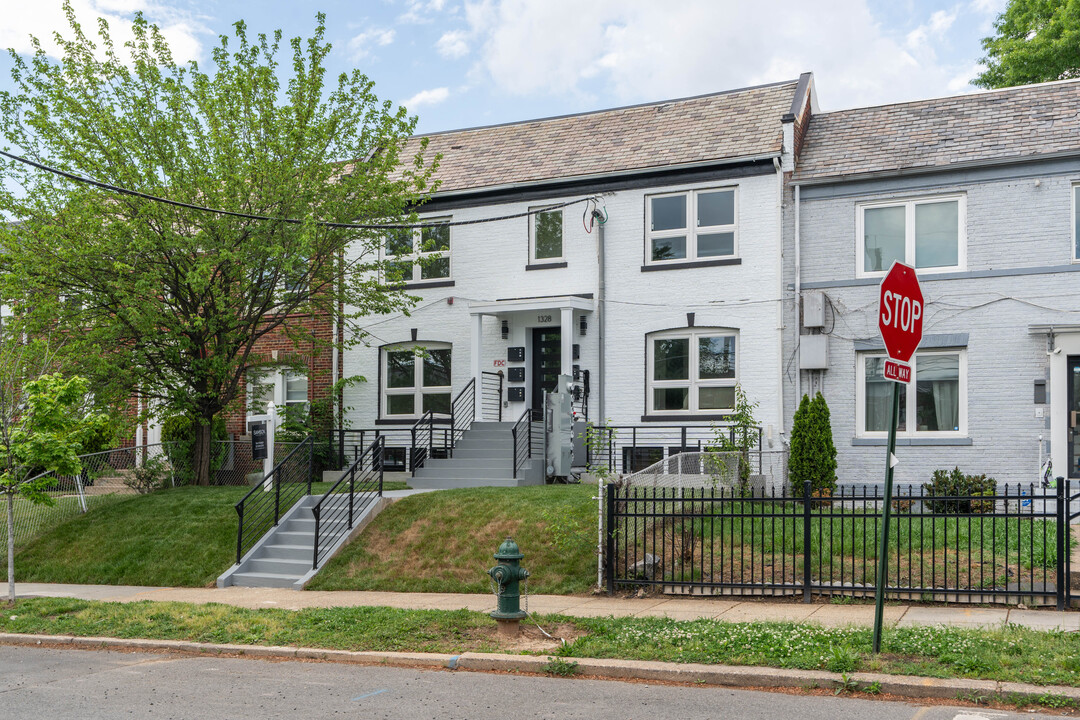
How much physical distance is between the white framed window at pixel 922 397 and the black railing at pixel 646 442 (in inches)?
78.9

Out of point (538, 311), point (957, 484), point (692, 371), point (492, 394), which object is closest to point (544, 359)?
point (538, 311)

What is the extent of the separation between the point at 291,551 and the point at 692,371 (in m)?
8.50

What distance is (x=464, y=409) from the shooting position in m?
20.9

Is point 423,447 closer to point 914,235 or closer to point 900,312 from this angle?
point 914,235

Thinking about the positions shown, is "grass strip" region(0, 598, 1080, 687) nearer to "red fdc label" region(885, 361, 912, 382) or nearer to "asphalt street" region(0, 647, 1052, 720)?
"asphalt street" region(0, 647, 1052, 720)

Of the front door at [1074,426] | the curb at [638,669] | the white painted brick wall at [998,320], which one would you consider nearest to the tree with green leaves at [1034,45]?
the white painted brick wall at [998,320]

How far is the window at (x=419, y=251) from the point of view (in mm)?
20906

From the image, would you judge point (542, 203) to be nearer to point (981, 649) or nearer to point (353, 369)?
point (353, 369)

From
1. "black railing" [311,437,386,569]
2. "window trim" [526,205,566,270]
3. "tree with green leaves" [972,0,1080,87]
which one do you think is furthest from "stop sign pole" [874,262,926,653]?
"tree with green leaves" [972,0,1080,87]

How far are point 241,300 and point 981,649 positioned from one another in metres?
14.0

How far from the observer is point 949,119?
1875 centimetres

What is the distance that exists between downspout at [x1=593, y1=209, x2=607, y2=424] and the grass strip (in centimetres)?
978

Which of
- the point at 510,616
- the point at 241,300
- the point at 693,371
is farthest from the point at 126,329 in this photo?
the point at 510,616

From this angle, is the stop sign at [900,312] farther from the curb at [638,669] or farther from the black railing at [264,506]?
the black railing at [264,506]
